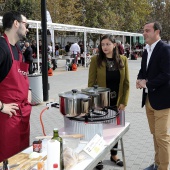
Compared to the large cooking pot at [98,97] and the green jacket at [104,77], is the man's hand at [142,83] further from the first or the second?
the large cooking pot at [98,97]

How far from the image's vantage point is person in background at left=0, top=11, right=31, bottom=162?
246 centimetres

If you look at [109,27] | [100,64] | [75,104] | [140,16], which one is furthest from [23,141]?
[140,16]

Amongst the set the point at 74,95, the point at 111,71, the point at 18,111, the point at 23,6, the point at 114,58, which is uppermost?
the point at 23,6

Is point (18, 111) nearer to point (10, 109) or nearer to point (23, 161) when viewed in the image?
point (10, 109)

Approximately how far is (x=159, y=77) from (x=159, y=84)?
76mm

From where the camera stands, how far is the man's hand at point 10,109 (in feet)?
7.84

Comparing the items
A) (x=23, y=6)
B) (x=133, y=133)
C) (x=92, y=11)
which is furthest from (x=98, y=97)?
(x=92, y=11)

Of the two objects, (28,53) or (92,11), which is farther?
(92,11)

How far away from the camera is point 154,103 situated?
10.6 ft

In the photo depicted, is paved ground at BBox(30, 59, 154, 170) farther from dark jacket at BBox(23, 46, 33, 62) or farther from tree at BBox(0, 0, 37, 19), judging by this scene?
tree at BBox(0, 0, 37, 19)

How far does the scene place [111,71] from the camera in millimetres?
3547

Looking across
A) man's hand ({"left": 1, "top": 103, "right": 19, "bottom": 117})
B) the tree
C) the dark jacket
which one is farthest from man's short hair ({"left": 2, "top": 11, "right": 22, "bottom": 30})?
the tree

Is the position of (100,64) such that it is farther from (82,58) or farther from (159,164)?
(82,58)

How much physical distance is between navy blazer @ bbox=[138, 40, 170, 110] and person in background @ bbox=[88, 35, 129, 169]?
377mm
